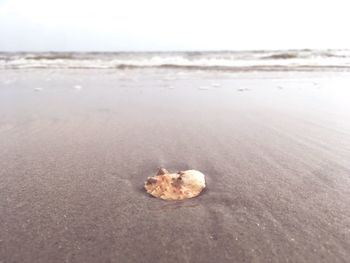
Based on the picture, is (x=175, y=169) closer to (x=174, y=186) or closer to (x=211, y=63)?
(x=174, y=186)

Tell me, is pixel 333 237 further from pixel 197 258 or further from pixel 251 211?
pixel 197 258

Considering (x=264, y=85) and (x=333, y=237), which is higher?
(x=333, y=237)

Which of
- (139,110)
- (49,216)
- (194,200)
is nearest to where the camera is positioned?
(49,216)

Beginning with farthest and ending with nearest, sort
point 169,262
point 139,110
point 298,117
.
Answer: point 139,110 < point 298,117 < point 169,262

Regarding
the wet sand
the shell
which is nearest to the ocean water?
the wet sand

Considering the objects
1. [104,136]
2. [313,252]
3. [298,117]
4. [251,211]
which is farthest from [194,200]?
[298,117]

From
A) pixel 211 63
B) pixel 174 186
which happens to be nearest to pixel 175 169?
pixel 174 186
